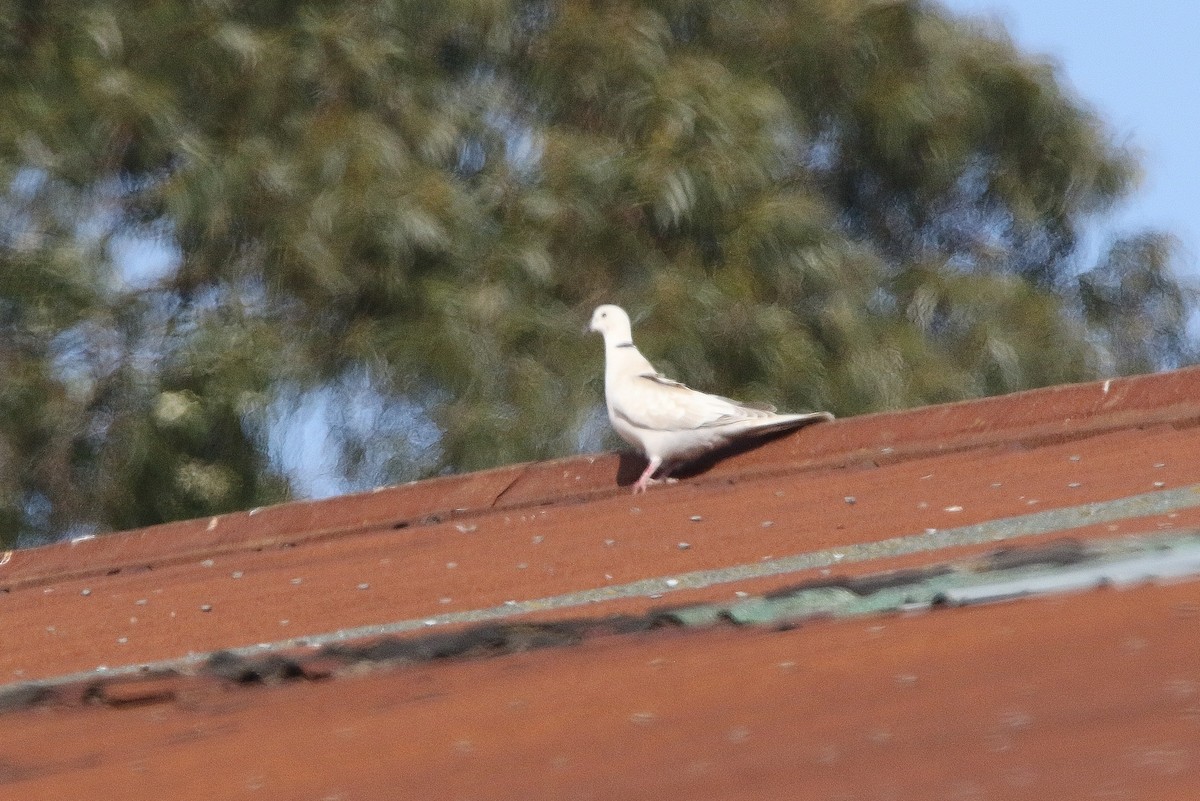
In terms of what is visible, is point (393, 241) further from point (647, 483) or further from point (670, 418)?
point (647, 483)

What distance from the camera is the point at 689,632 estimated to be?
269cm

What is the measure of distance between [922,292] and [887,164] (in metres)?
1.43

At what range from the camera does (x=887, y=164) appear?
14781 millimetres

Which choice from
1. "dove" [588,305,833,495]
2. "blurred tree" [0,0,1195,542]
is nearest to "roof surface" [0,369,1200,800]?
"dove" [588,305,833,495]

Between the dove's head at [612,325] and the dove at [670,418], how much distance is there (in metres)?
0.50

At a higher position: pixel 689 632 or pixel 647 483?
pixel 689 632

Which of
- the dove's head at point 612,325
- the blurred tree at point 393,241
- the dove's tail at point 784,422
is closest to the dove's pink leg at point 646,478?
the dove's tail at point 784,422

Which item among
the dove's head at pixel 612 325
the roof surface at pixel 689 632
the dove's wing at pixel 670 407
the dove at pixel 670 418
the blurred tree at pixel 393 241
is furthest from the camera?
the blurred tree at pixel 393 241

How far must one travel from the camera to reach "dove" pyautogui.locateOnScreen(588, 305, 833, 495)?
5402mm

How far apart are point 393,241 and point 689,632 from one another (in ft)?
28.8

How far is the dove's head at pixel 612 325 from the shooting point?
7.86 meters

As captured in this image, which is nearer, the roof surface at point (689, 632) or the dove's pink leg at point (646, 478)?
the roof surface at point (689, 632)

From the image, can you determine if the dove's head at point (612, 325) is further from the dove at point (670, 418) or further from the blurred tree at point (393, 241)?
the blurred tree at point (393, 241)

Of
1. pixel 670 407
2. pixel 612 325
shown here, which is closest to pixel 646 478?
pixel 670 407
